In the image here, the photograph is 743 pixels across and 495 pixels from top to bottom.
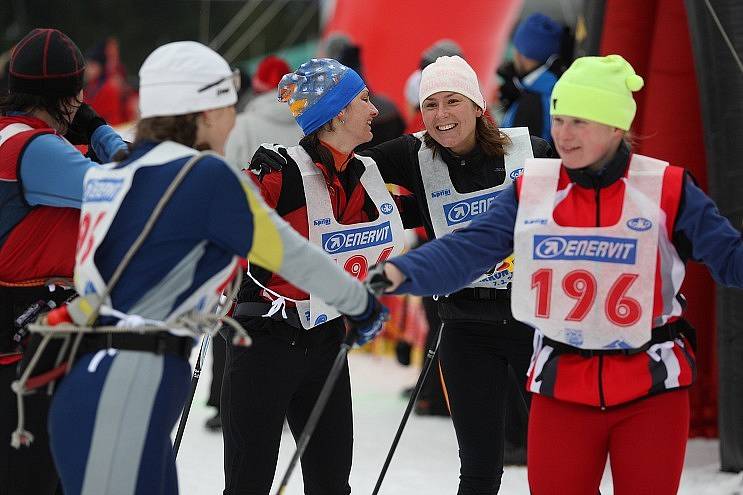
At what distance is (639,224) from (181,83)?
1.23 meters

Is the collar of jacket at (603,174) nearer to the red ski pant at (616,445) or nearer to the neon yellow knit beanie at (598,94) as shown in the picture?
the neon yellow knit beanie at (598,94)

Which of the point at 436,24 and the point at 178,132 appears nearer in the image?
the point at 178,132

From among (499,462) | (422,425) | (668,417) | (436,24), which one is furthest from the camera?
(436,24)

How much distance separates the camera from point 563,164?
3.17 m

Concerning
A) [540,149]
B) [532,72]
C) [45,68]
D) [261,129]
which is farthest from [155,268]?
[532,72]

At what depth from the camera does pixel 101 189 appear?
2830mm

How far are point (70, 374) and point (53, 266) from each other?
71cm

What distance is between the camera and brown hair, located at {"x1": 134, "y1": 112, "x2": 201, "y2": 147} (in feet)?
9.41

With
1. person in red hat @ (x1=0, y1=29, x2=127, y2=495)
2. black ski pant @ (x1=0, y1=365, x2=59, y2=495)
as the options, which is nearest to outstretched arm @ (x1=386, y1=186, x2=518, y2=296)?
person in red hat @ (x1=0, y1=29, x2=127, y2=495)

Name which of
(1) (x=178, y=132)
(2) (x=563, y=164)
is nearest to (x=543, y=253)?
(2) (x=563, y=164)

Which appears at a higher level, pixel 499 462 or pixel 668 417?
pixel 668 417

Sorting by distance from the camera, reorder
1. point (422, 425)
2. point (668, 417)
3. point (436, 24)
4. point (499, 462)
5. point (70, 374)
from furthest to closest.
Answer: point (436, 24)
point (422, 425)
point (499, 462)
point (668, 417)
point (70, 374)

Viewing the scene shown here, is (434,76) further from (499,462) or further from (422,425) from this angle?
(422,425)

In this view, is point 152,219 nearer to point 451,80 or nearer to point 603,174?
point 603,174
